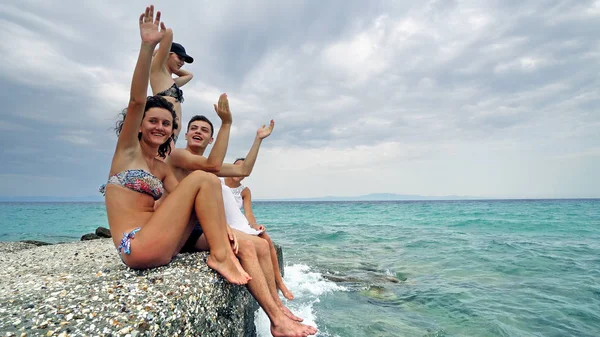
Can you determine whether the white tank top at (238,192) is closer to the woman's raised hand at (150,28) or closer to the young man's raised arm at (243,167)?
the young man's raised arm at (243,167)

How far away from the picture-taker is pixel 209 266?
3.17 m

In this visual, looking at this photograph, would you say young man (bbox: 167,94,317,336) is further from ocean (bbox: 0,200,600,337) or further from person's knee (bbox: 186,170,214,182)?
ocean (bbox: 0,200,600,337)

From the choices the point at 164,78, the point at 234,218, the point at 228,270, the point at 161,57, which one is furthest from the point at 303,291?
the point at 161,57

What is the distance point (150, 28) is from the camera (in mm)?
2932

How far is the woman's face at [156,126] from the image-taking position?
10.5 ft

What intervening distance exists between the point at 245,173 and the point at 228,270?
4.41ft

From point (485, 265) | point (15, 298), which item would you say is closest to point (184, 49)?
point (15, 298)

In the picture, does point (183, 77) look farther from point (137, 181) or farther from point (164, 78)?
point (137, 181)

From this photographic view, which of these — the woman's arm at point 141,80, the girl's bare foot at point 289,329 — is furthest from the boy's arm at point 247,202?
the woman's arm at point 141,80

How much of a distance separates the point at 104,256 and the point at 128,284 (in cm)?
287

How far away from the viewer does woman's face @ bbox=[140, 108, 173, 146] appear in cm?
321

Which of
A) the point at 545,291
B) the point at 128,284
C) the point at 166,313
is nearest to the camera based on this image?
the point at 166,313

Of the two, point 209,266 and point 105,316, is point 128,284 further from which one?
point 209,266

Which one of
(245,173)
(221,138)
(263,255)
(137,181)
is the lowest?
(263,255)
